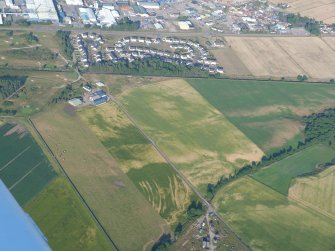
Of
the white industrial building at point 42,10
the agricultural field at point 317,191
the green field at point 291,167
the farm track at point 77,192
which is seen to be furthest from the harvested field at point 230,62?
the farm track at point 77,192

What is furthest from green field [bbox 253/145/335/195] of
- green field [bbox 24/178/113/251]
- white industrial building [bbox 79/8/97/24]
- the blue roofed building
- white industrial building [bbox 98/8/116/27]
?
white industrial building [bbox 79/8/97/24]

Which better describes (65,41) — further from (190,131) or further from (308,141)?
(308,141)

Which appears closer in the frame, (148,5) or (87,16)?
(87,16)

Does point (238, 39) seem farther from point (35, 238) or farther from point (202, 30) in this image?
point (35, 238)

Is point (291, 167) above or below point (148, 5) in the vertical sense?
below

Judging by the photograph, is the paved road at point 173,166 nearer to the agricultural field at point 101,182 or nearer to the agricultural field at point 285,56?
the agricultural field at point 101,182

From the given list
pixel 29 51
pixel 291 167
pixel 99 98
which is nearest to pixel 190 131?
pixel 291 167

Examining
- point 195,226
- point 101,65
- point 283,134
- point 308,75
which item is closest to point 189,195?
point 195,226
